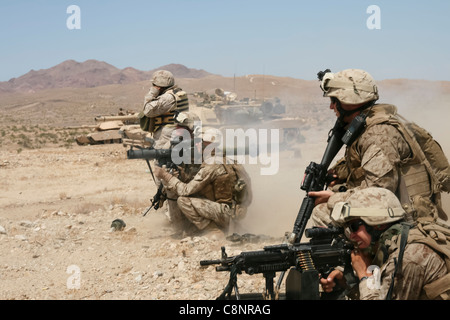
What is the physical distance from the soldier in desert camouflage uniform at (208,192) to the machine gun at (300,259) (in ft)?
9.85

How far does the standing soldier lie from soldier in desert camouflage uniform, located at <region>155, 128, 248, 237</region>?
3.65 feet

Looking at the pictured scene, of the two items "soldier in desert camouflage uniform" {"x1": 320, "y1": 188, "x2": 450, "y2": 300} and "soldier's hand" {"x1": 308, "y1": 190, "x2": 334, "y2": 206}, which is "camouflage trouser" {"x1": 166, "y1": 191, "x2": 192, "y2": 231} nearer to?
"soldier's hand" {"x1": 308, "y1": 190, "x2": 334, "y2": 206}

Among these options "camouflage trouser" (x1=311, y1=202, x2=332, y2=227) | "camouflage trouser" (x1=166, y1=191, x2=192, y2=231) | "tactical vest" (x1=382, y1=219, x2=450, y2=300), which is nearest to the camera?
"tactical vest" (x1=382, y1=219, x2=450, y2=300)

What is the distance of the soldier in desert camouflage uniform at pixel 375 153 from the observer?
389cm

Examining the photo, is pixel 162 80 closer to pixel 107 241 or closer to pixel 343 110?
pixel 107 241

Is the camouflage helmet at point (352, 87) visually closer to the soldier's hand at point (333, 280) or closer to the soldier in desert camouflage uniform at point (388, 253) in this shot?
the soldier in desert camouflage uniform at point (388, 253)

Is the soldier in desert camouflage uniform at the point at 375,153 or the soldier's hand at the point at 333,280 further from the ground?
the soldier in desert camouflage uniform at the point at 375,153

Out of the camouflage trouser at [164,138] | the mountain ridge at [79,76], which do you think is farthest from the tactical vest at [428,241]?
the mountain ridge at [79,76]

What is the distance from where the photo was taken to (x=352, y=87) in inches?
165

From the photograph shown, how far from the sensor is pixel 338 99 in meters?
4.27

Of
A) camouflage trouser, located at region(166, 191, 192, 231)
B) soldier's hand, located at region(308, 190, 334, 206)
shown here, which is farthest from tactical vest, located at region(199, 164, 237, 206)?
soldier's hand, located at region(308, 190, 334, 206)

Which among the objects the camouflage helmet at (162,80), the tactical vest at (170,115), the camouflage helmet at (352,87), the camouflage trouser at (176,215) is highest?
the camouflage helmet at (162,80)

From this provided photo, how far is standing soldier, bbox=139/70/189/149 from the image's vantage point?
7711 millimetres
